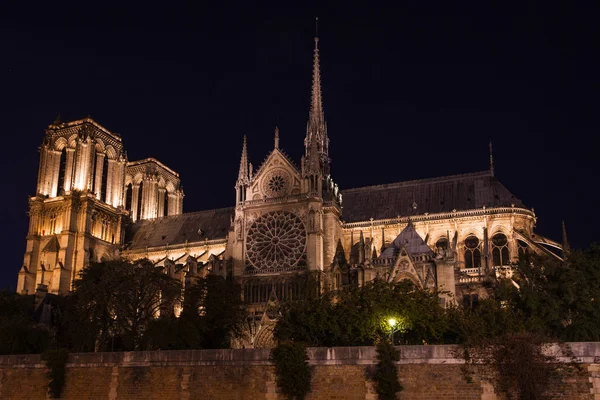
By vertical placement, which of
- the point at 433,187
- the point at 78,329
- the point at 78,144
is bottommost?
the point at 78,329

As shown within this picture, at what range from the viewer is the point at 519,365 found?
22.4 m

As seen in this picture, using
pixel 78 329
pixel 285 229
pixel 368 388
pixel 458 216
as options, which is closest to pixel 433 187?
pixel 458 216

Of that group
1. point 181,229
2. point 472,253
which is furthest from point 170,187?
point 472,253

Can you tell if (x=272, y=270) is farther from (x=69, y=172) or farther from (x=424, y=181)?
(x=69, y=172)

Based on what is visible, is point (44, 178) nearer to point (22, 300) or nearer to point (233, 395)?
point (22, 300)

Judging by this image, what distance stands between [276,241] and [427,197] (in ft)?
44.2

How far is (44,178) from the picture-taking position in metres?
65.9

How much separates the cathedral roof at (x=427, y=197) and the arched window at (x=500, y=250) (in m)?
2.82

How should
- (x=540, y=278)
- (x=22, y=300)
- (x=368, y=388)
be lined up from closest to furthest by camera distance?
(x=368, y=388) < (x=540, y=278) < (x=22, y=300)

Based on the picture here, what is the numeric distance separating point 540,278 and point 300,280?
2018 cm

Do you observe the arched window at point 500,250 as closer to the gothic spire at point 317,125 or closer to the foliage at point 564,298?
the gothic spire at point 317,125

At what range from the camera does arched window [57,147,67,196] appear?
215 feet

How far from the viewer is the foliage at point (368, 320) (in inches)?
1206

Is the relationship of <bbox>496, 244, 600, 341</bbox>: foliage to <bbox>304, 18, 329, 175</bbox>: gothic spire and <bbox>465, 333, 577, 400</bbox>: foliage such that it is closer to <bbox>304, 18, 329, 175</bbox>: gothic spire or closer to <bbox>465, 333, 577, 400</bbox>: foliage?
<bbox>465, 333, 577, 400</bbox>: foliage
